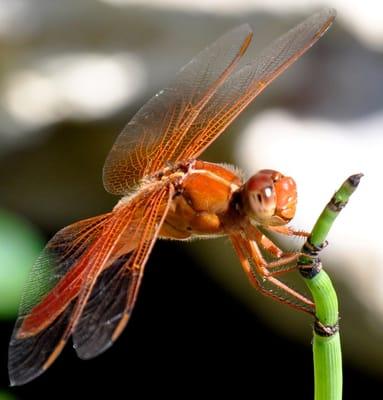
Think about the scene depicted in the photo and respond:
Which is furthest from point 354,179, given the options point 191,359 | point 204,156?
point 191,359

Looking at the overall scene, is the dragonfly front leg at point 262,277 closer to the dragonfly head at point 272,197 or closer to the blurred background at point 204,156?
the dragonfly head at point 272,197

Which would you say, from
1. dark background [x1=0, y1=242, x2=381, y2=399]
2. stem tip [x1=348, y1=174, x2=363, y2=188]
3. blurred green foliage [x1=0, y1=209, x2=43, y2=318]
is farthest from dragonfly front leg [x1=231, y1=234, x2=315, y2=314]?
dark background [x1=0, y1=242, x2=381, y2=399]

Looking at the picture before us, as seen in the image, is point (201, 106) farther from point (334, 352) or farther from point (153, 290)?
point (153, 290)

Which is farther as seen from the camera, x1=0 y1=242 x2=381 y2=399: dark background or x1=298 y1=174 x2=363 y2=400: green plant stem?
x1=0 y1=242 x2=381 y2=399: dark background

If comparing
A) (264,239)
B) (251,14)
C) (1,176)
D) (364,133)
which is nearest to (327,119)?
(364,133)

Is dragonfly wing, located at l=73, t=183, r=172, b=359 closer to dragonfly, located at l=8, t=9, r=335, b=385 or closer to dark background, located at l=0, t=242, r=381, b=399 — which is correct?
dragonfly, located at l=8, t=9, r=335, b=385

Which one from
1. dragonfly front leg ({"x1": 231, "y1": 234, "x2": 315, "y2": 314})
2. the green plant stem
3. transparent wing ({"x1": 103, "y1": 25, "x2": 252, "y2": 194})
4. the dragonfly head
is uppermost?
transparent wing ({"x1": 103, "y1": 25, "x2": 252, "y2": 194})

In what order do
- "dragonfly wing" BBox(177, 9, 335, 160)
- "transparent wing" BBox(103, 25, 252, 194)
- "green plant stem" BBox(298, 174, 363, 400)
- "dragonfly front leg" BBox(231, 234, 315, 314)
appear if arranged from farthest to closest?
1. "transparent wing" BBox(103, 25, 252, 194)
2. "dragonfly wing" BBox(177, 9, 335, 160)
3. "dragonfly front leg" BBox(231, 234, 315, 314)
4. "green plant stem" BBox(298, 174, 363, 400)
